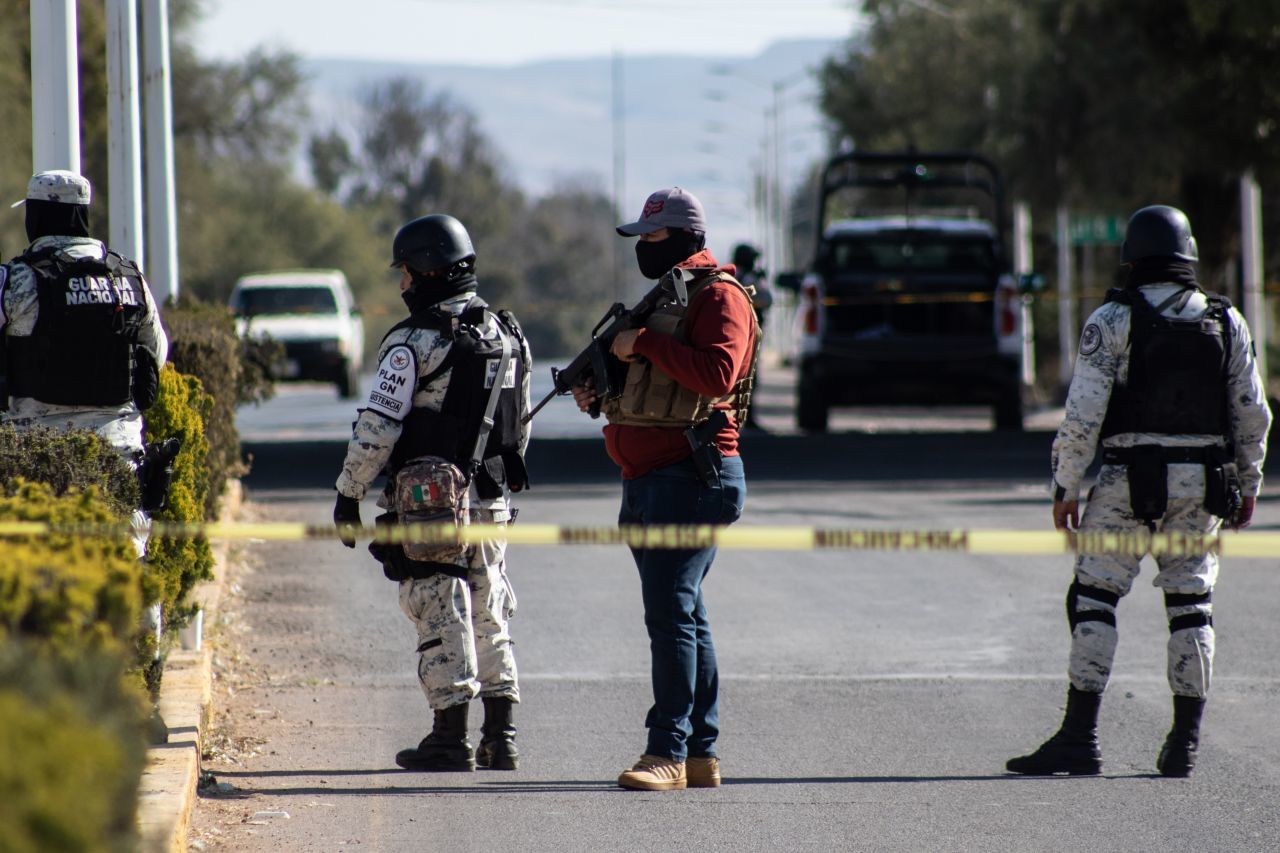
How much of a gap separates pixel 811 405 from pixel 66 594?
53.2 feet

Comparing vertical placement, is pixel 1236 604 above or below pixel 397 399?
below

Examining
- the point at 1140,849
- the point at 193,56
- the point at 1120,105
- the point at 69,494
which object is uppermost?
the point at 193,56

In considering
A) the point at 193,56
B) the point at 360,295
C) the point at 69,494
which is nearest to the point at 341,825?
the point at 69,494

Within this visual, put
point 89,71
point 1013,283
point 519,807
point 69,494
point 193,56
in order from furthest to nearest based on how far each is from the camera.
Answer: point 193,56 < point 89,71 < point 1013,283 < point 519,807 < point 69,494

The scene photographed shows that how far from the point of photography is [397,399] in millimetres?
5941

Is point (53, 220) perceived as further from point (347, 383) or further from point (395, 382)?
point (347, 383)

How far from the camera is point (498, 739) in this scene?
6.21 m

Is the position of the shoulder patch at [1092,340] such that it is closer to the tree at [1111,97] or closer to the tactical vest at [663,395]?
the tactical vest at [663,395]

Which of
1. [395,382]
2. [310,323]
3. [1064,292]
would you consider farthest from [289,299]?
[395,382]

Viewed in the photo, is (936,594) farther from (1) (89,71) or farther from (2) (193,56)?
(2) (193,56)

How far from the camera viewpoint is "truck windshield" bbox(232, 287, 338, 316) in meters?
30.3

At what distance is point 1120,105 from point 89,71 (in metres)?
17.3

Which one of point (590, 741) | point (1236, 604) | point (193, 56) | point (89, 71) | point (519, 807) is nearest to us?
point (519, 807)

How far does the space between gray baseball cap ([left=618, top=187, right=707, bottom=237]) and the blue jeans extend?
28.5 inches
